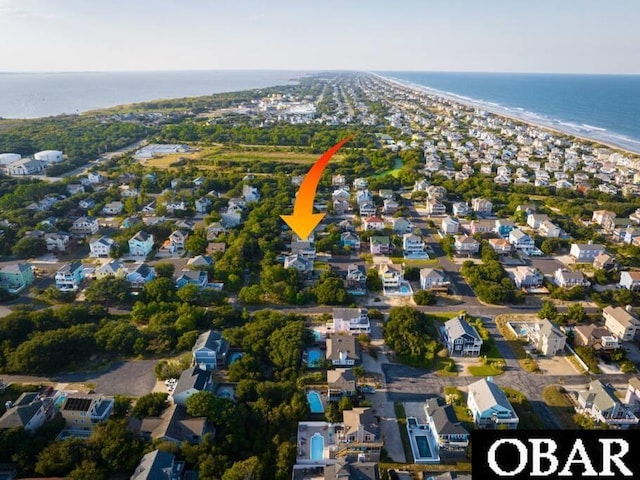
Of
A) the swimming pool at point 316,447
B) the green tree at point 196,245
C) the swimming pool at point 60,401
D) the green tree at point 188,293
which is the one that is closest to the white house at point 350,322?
the swimming pool at point 316,447

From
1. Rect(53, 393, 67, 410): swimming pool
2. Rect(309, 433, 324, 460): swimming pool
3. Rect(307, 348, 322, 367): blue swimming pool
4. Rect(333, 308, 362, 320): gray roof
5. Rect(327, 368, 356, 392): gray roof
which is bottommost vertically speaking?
Rect(309, 433, 324, 460): swimming pool

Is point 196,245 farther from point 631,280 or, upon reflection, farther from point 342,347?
point 631,280

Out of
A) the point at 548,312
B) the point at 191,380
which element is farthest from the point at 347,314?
the point at 548,312

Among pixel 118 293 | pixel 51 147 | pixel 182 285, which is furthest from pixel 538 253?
pixel 51 147

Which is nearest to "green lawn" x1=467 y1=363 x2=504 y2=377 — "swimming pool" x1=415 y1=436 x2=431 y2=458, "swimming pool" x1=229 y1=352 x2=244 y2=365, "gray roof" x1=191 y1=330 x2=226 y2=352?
"swimming pool" x1=415 y1=436 x2=431 y2=458

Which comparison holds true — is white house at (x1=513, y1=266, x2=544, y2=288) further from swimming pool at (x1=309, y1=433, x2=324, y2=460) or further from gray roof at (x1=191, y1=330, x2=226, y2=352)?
gray roof at (x1=191, y1=330, x2=226, y2=352)

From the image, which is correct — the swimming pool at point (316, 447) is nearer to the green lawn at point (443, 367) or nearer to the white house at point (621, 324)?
the green lawn at point (443, 367)
